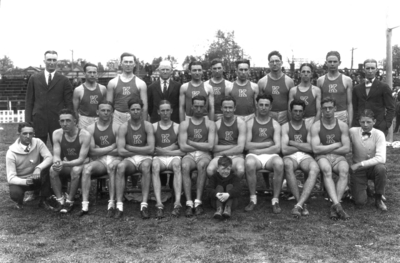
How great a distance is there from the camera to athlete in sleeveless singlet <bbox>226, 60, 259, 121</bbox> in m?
6.33

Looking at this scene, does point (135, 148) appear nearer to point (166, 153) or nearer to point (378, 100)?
point (166, 153)

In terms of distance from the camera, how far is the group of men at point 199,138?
555 centimetres

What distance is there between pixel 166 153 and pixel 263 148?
4.30ft

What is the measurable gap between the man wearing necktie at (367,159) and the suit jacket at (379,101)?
892 mm

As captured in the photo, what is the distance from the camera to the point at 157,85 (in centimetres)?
668

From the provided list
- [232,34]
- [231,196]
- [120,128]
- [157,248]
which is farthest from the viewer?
[232,34]

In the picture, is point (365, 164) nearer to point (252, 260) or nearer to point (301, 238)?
point (301, 238)

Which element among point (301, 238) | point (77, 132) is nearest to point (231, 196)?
point (301, 238)

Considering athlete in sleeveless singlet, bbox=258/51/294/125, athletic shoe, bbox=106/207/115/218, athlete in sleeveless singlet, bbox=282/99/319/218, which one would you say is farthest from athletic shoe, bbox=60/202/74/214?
athlete in sleeveless singlet, bbox=258/51/294/125

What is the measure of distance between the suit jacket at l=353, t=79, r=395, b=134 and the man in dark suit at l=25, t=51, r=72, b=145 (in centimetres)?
451

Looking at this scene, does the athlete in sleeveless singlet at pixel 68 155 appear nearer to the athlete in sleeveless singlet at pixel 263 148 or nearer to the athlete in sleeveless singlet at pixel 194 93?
the athlete in sleeveless singlet at pixel 194 93

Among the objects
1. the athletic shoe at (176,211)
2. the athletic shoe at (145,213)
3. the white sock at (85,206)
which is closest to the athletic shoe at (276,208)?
the athletic shoe at (176,211)

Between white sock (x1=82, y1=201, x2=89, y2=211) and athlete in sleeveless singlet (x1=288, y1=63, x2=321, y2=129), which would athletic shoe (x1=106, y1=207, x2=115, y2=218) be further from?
athlete in sleeveless singlet (x1=288, y1=63, x2=321, y2=129)

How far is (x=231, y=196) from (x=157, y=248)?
1.34m
